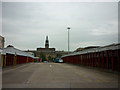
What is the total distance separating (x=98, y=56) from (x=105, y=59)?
402cm

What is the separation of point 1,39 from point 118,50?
70.1m

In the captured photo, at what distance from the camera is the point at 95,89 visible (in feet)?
34.3

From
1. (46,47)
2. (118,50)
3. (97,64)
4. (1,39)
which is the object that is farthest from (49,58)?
(118,50)

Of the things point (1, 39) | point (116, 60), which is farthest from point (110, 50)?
point (1, 39)

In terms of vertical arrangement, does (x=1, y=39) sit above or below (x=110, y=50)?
above

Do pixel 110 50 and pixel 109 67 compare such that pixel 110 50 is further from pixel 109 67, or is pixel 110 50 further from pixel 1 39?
pixel 1 39

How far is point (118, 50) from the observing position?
21688 millimetres

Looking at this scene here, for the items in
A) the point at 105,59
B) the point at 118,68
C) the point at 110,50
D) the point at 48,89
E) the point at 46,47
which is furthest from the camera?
the point at 46,47

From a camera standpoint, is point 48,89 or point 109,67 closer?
point 48,89

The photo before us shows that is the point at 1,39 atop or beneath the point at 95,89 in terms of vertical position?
atop

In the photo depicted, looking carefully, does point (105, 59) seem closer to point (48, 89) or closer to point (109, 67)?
point (109, 67)

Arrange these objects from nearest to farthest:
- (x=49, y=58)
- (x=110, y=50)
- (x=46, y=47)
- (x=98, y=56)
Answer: (x=110, y=50) < (x=98, y=56) < (x=49, y=58) < (x=46, y=47)

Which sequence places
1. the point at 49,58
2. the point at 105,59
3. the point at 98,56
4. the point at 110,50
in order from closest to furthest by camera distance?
the point at 110,50
the point at 105,59
the point at 98,56
the point at 49,58

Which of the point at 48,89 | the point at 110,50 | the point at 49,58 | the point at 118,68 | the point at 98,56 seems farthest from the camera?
the point at 49,58
